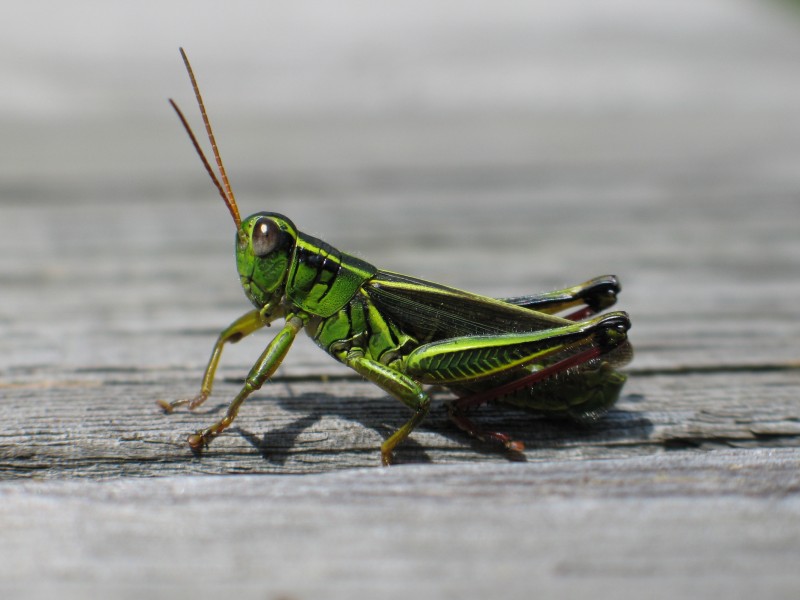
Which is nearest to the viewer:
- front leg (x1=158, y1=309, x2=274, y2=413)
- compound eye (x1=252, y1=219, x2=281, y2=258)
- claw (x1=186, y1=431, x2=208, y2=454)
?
claw (x1=186, y1=431, x2=208, y2=454)

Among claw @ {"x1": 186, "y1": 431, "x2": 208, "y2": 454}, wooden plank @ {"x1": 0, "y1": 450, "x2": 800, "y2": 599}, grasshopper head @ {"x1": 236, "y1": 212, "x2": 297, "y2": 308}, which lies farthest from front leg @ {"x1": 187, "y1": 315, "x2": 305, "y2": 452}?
wooden plank @ {"x1": 0, "y1": 450, "x2": 800, "y2": 599}

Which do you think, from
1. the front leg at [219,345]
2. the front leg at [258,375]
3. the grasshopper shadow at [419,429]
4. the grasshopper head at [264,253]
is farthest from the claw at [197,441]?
the grasshopper head at [264,253]

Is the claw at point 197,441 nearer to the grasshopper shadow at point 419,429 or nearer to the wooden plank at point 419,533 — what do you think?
the grasshopper shadow at point 419,429

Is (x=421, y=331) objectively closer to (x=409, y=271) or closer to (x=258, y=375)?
(x=258, y=375)

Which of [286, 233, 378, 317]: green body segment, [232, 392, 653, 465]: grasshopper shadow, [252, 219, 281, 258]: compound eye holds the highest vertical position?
[252, 219, 281, 258]: compound eye

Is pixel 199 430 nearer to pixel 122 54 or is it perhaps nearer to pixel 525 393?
pixel 525 393

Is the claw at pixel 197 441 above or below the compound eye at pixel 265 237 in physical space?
below

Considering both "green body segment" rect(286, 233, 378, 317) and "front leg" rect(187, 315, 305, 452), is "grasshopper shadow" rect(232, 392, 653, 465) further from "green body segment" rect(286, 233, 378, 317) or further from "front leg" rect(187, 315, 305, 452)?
"green body segment" rect(286, 233, 378, 317)
